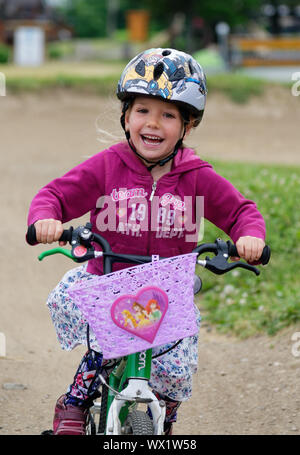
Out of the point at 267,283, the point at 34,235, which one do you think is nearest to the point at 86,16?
the point at 267,283

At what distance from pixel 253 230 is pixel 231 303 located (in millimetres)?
3474

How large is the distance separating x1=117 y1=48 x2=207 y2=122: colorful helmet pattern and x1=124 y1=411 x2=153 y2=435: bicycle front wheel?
4.12 ft

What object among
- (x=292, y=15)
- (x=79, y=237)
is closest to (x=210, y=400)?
(x=79, y=237)

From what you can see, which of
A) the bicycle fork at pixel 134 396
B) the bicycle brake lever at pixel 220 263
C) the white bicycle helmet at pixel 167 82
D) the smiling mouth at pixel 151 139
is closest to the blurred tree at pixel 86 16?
the white bicycle helmet at pixel 167 82

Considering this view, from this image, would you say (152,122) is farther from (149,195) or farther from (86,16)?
(86,16)

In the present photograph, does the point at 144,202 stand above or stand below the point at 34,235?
above

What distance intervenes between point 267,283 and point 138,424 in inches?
156

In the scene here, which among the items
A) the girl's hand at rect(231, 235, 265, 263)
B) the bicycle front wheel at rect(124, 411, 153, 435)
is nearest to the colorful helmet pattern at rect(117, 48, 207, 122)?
the girl's hand at rect(231, 235, 265, 263)

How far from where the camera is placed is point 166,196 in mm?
3359

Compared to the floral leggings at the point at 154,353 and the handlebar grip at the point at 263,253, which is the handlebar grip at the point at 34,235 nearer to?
the floral leggings at the point at 154,353

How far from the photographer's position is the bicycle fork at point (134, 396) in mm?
2854

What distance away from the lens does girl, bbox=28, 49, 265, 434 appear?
3314 mm

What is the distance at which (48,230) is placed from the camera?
3.01 m

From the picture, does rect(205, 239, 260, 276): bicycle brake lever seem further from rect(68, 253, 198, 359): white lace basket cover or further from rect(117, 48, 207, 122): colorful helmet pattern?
rect(117, 48, 207, 122): colorful helmet pattern
